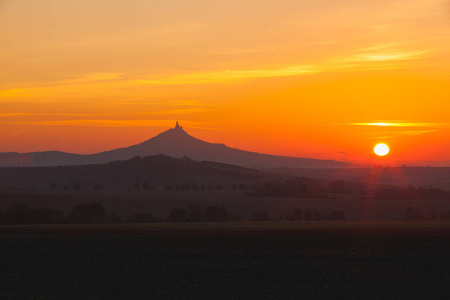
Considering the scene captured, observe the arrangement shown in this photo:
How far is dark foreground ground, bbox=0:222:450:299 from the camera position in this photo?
30.7 meters

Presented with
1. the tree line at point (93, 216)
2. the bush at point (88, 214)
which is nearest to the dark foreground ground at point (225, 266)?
the tree line at point (93, 216)

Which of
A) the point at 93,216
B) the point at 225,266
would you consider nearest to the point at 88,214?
the point at 93,216

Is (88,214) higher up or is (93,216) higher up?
(88,214)

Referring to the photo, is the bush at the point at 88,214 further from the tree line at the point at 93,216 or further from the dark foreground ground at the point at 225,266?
the dark foreground ground at the point at 225,266

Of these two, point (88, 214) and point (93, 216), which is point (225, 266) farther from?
point (93, 216)

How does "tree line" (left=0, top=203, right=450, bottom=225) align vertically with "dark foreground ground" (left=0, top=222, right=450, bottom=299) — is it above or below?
above

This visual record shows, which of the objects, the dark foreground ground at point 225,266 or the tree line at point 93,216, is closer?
the dark foreground ground at point 225,266

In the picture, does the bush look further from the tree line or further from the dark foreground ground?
the dark foreground ground

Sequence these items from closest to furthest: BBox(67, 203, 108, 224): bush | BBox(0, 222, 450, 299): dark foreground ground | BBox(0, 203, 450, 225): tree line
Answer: BBox(0, 222, 450, 299): dark foreground ground
BBox(0, 203, 450, 225): tree line
BBox(67, 203, 108, 224): bush

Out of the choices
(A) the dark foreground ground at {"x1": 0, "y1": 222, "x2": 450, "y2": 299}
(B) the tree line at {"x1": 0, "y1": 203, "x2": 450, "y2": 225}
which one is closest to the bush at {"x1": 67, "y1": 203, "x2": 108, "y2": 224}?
(B) the tree line at {"x1": 0, "y1": 203, "x2": 450, "y2": 225}

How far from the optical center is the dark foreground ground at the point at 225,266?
30656mm

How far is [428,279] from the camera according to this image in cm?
3428

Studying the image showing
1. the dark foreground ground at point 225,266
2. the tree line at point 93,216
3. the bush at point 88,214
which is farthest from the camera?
the bush at point 88,214

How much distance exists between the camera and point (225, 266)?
39344 millimetres
